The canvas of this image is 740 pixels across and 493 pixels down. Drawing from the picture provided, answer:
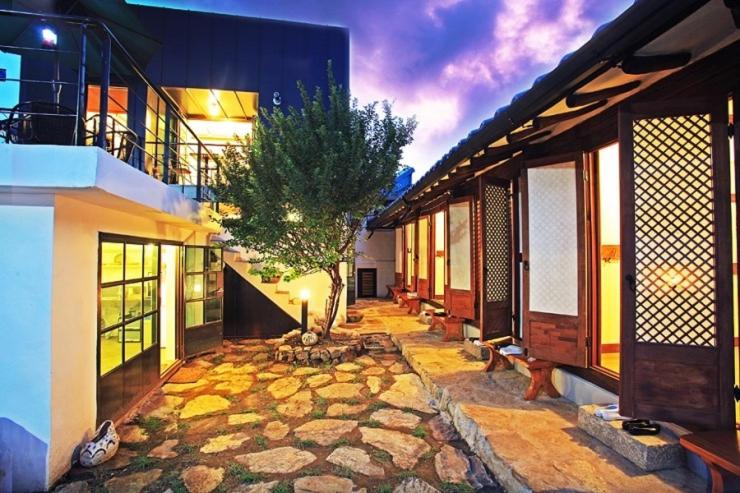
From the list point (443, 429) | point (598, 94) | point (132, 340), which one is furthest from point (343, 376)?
point (598, 94)

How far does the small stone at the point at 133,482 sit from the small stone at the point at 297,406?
1529 mm

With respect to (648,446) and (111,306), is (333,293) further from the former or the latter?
(648,446)

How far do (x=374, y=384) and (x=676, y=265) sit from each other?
13.1 feet

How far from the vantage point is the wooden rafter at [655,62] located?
8.40 feet

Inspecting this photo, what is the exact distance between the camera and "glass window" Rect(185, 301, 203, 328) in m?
6.70

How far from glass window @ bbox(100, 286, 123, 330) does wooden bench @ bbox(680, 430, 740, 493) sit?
5.39 metres

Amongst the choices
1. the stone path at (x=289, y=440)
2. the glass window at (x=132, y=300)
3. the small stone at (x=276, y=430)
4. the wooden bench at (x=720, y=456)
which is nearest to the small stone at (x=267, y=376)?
the stone path at (x=289, y=440)

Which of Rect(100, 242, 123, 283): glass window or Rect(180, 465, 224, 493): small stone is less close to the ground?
Rect(100, 242, 123, 283): glass window

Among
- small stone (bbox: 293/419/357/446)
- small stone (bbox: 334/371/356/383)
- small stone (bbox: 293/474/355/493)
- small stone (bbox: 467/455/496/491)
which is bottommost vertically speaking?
small stone (bbox: 334/371/356/383)

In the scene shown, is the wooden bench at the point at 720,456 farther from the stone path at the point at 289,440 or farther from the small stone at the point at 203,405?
the small stone at the point at 203,405

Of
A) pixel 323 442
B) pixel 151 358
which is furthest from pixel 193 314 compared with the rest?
pixel 323 442

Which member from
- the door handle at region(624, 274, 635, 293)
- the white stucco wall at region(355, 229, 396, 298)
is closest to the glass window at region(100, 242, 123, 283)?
the door handle at region(624, 274, 635, 293)

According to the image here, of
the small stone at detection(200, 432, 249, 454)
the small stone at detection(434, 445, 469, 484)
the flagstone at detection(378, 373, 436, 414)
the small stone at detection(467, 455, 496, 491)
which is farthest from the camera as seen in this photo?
the flagstone at detection(378, 373, 436, 414)

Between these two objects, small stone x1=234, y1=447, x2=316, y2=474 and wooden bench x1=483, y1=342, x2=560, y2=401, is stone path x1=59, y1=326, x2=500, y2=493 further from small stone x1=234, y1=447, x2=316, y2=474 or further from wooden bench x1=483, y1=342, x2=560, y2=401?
wooden bench x1=483, y1=342, x2=560, y2=401
